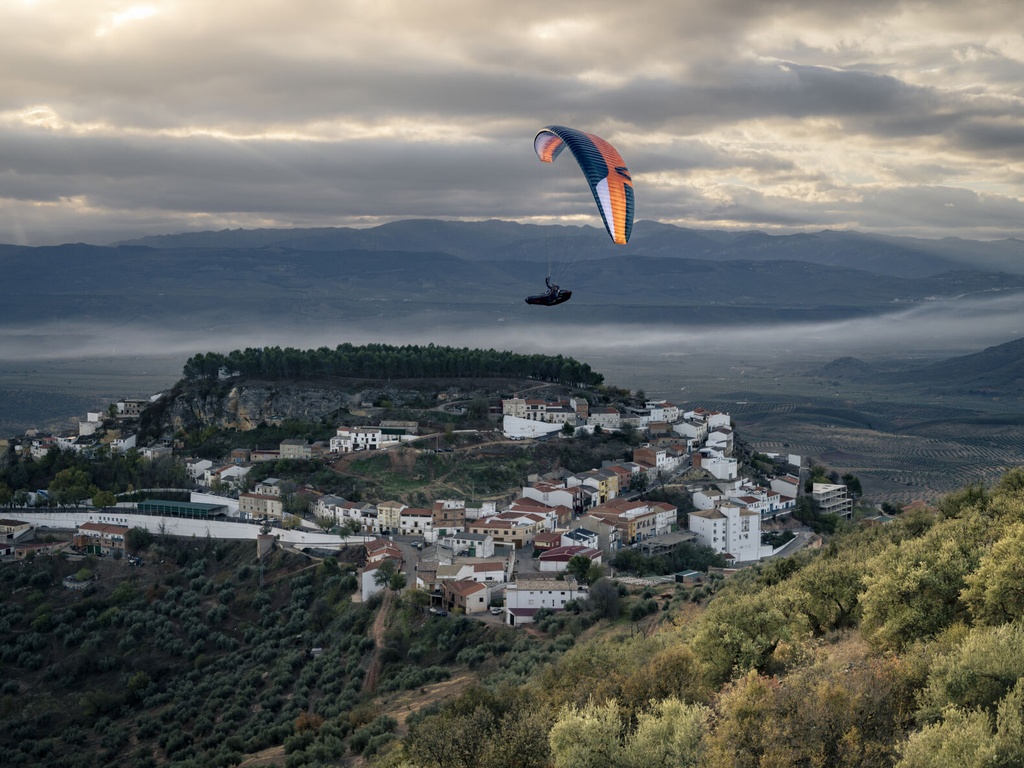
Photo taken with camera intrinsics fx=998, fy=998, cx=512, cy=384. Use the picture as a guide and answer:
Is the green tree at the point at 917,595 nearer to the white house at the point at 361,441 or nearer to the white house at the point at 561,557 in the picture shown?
the white house at the point at 561,557

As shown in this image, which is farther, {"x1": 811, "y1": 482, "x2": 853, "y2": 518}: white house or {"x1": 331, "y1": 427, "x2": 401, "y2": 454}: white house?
{"x1": 331, "y1": 427, "x2": 401, "y2": 454}: white house

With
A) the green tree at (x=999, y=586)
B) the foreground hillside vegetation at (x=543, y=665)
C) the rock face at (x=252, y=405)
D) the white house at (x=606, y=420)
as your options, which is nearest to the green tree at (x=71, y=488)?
the foreground hillside vegetation at (x=543, y=665)

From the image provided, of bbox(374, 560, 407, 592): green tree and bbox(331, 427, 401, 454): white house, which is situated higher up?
bbox(331, 427, 401, 454): white house

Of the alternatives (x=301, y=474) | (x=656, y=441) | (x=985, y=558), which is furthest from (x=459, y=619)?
(x=656, y=441)

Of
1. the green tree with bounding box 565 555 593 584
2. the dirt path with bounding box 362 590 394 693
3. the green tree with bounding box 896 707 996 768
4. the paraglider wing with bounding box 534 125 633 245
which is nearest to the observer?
the green tree with bounding box 896 707 996 768

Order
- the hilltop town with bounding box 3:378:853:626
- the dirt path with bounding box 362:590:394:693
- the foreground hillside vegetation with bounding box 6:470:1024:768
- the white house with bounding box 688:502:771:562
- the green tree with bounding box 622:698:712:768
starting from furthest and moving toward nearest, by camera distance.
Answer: the white house with bounding box 688:502:771:562 → the hilltop town with bounding box 3:378:853:626 → the dirt path with bounding box 362:590:394:693 → the green tree with bounding box 622:698:712:768 → the foreground hillside vegetation with bounding box 6:470:1024:768

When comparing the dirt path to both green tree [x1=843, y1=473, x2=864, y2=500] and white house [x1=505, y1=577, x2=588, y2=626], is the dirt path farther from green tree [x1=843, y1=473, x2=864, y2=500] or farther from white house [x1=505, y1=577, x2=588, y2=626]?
green tree [x1=843, y1=473, x2=864, y2=500]

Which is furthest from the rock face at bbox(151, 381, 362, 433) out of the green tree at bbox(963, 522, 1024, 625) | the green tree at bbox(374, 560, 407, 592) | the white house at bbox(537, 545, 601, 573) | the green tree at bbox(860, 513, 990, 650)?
the green tree at bbox(963, 522, 1024, 625)
